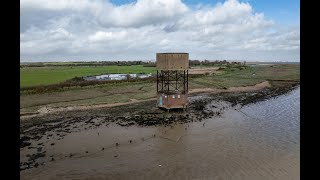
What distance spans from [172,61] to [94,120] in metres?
8.01

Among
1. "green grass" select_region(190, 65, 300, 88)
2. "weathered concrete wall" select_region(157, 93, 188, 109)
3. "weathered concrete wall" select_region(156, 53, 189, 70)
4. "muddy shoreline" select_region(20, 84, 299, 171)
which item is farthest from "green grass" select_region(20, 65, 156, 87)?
"weathered concrete wall" select_region(156, 53, 189, 70)

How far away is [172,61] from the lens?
25.4 meters

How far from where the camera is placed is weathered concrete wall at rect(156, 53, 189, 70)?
25.3 metres

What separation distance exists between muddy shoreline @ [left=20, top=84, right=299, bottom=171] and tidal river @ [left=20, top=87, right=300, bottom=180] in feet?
2.95

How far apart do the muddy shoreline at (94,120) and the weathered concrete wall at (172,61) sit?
4.05 metres

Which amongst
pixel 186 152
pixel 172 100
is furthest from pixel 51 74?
pixel 186 152

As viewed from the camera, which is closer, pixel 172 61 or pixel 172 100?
pixel 172 61

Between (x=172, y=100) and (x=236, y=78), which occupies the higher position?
(x=236, y=78)

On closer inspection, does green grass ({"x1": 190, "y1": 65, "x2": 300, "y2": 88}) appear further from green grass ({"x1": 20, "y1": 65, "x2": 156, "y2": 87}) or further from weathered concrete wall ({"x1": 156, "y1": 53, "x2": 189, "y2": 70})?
weathered concrete wall ({"x1": 156, "y1": 53, "x2": 189, "y2": 70})

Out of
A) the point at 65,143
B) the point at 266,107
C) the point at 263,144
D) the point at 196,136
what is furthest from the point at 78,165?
the point at 266,107

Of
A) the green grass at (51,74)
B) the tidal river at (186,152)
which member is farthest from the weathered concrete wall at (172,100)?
the green grass at (51,74)

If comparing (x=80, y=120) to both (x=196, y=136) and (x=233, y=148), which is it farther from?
(x=233, y=148)

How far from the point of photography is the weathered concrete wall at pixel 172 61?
25281mm

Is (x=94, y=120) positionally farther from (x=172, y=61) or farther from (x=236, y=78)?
(x=236, y=78)
